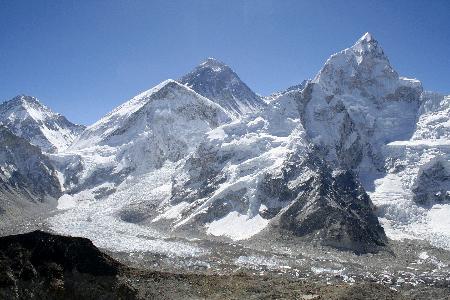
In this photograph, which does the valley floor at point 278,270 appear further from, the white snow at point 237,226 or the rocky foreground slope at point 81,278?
the white snow at point 237,226

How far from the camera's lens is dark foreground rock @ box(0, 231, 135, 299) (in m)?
56.3

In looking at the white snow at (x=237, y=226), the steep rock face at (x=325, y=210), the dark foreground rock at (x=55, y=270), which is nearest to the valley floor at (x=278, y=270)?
the dark foreground rock at (x=55, y=270)

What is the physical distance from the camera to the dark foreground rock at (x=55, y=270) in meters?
56.3

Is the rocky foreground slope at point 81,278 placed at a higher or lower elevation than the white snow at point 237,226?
lower

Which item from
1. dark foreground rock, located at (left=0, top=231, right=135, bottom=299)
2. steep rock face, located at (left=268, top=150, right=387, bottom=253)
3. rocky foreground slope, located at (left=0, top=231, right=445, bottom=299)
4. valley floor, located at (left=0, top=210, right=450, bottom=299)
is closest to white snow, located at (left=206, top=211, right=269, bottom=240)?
steep rock face, located at (left=268, top=150, right=387, bottom=253)

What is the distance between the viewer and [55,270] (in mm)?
59406

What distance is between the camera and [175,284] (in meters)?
69.1

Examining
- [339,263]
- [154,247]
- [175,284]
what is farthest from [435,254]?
[175,284]

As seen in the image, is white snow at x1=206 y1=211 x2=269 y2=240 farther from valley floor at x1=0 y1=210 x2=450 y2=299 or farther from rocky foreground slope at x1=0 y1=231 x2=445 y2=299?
rocky foreground slope at x1=0 y1=231 x2=445 y2=299

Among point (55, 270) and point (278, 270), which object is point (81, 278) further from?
point (278, 270)

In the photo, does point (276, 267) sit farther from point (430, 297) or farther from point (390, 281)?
point (430, 297)

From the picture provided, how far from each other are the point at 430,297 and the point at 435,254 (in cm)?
6179

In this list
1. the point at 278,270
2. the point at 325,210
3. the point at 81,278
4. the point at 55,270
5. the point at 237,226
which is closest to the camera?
the point at 55,270

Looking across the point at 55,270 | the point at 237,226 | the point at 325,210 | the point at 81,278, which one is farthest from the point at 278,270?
the point at 55,270
